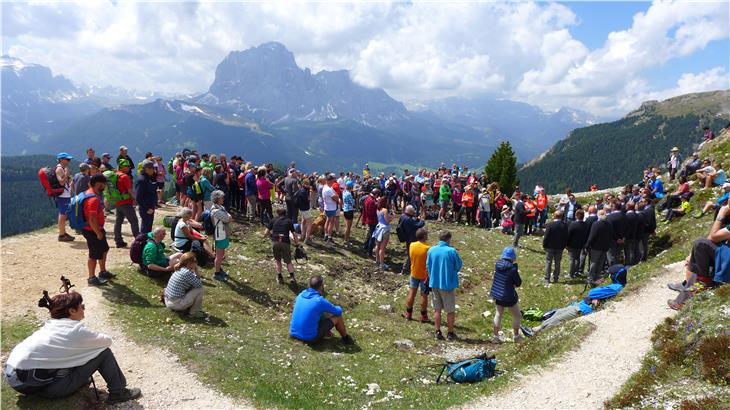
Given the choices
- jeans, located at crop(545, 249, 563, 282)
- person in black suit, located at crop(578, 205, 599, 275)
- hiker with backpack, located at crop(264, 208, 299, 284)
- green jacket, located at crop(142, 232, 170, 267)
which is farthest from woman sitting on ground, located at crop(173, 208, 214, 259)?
person in black suit, located at crop(578, 205, 599, 275)

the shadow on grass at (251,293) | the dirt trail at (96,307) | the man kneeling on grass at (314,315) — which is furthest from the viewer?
the shadow on grass at (251,293)

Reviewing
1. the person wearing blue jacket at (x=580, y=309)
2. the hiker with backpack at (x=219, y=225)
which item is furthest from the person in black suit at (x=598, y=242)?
the hiker with backpack at (x=219, y=225)

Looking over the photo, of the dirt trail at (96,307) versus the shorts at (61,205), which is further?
the shorts at (61,205)

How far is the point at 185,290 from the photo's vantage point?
11.5m

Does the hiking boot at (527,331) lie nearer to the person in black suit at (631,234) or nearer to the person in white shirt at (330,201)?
the person in black suit at (631,234)

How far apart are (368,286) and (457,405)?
29.1ft

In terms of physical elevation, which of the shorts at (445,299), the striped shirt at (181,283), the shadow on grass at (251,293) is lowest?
the shadow on grass at (251,293)

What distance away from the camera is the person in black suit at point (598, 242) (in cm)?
1584

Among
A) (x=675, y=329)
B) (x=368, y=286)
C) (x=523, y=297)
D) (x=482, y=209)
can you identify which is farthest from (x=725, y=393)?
(x=482, y=209)

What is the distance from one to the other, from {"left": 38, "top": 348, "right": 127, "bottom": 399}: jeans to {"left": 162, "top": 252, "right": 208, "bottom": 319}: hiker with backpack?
3.79 meters

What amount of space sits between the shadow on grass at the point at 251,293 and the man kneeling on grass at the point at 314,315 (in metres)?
3.09

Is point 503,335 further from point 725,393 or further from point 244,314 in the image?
point 244,314

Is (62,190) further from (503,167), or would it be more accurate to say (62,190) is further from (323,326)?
(503,167)

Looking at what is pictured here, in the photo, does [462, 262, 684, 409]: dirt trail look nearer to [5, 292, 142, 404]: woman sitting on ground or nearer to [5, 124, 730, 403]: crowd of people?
[5, 124, 730, 403]: crowd of people
